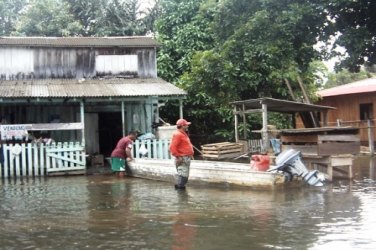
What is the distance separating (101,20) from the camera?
109 ft

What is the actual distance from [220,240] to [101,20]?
2842cm

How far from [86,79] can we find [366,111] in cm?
1634

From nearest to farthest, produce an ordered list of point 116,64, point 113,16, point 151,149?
point 151,149 → point 116,64 → point 113,16

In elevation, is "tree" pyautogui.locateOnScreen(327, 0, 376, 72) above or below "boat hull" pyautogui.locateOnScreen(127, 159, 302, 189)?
above

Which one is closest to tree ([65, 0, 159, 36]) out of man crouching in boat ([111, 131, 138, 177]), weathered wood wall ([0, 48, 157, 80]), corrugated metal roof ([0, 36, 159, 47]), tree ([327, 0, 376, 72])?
corrugated metal roof ([0, 36, 159, 47])

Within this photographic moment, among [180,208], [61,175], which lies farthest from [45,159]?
[180,208]

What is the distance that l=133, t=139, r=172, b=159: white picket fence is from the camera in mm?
18297

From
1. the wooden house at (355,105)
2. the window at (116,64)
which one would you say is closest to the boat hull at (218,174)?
the window at (116,64)

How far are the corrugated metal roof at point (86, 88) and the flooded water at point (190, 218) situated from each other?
5.74 meters

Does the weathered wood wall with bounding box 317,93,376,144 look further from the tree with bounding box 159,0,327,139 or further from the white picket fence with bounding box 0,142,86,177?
the white picket fence with bounding box 0,142,86,177

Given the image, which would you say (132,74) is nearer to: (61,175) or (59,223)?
(61,175)

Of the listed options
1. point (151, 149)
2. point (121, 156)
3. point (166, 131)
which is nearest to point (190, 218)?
point (121, 156)

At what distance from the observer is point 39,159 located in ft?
58.8

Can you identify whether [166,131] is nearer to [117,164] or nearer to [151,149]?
[151,149]
